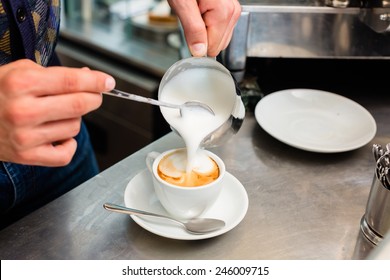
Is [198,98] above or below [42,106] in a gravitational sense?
below

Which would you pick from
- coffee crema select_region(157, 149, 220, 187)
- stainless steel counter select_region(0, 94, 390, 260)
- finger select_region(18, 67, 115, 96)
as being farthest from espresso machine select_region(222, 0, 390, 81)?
finger select_region(18, 67, 115, 96)

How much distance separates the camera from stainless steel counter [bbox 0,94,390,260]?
0.93 metres

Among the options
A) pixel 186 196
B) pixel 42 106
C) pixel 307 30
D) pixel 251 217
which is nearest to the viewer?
pixel 42 106

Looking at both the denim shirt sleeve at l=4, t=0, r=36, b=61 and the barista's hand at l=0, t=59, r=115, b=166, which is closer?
the barista's hand at l=0, t=59, r=115, b=166

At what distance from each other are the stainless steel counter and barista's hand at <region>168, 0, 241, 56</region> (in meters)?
0.27

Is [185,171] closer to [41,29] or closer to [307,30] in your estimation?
[41,29]

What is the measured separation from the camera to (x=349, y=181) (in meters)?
1.15

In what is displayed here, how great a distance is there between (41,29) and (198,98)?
0.36 meters

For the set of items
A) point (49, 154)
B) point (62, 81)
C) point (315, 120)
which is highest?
point (62, 81)

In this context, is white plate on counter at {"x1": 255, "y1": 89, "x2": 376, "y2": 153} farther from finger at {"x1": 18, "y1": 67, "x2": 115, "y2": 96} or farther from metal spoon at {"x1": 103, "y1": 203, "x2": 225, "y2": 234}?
finger at {"x1": 18, "y1": 67, "x2": 115, "y2": 96}

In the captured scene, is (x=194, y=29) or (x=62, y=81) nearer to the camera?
(x=62, y=81)

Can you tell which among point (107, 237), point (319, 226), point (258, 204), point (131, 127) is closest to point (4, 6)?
point (107, 237)

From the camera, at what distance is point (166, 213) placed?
98cm

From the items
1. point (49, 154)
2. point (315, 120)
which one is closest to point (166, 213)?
point (49, 154)
